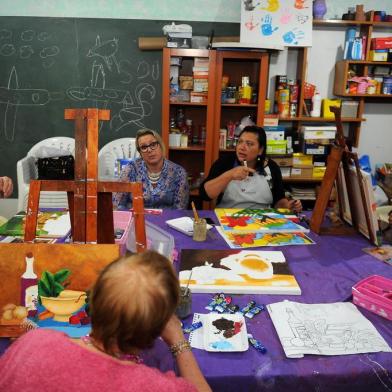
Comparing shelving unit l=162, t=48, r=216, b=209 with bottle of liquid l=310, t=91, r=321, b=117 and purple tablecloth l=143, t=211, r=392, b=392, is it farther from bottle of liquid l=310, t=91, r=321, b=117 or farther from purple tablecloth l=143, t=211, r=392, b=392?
purple tablecloth l=143, t=211, r=392, b=392

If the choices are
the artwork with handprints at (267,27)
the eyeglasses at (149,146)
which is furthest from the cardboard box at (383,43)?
the eyeglasses at (149,146)

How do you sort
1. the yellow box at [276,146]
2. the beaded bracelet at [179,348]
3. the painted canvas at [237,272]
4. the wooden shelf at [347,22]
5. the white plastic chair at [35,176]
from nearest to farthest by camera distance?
1. the beaded bracelet at [179,348]
2. the painted canvas at [237,272]
3. the white plastic chair at [35,176]
4. the wooden shelf at [347,22]
5. the yellow box at [276,146]

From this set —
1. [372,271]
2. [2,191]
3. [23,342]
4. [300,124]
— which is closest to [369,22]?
[300,124]

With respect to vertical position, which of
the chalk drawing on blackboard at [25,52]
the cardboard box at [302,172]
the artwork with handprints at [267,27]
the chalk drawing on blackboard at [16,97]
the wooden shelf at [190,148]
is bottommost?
the cardboard box at [302,172]

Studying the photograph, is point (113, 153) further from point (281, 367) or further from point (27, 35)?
point (281, 367)

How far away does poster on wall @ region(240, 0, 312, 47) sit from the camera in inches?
139

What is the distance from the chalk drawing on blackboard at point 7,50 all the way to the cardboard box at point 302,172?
2.92 metres

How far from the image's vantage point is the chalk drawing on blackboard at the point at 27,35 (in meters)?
3.78

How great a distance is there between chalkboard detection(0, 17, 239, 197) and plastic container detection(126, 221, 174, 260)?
238cm

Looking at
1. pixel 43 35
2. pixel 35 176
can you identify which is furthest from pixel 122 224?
pixel 43 35

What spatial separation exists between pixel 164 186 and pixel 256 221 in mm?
796

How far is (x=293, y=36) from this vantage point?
3.55 meters

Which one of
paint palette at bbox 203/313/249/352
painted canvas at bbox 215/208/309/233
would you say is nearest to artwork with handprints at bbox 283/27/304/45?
painted canvas at bbox 215/208/309/233

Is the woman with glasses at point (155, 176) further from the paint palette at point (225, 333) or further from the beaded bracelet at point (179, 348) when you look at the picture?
the beaded bracelet at point (179, 348)
